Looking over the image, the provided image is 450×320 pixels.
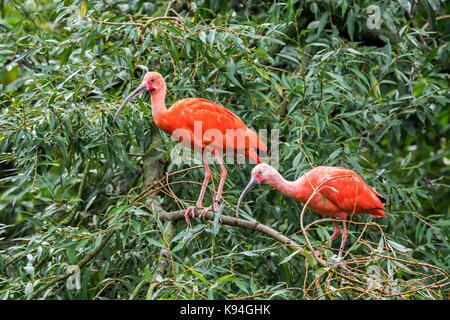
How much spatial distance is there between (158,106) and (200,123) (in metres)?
0.34

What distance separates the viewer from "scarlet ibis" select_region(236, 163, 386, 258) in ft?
14.2

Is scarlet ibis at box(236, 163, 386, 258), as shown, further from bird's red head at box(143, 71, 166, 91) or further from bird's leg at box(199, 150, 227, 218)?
bird's red head at box(143, 71, 166, 91)

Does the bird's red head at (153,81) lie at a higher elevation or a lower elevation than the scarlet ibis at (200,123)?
higher

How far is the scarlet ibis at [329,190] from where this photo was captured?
432 centimetres

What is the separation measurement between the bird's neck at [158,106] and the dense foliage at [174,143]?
0.25ft

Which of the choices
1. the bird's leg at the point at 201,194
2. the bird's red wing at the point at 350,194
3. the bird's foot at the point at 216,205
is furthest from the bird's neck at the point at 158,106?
the bird's red wing at the point at 350,194

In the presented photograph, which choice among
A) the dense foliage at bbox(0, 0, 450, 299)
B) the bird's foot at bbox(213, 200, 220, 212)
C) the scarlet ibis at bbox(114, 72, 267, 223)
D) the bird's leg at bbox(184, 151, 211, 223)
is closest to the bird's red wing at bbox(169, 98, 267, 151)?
the scarlet ibis at bbox(114, 72, 267, 223)

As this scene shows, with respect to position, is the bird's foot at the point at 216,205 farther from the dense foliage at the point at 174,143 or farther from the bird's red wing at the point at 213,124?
the bird's red wing at the point at 213,124

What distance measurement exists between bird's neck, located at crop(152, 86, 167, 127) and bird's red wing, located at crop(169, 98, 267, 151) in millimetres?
73

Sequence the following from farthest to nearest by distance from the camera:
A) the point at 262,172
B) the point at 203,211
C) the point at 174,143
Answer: the point at 174,143, the point at 262,172, the point at 203,211

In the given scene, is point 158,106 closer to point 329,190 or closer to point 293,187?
point 293,187

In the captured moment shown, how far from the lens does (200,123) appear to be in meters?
4.32

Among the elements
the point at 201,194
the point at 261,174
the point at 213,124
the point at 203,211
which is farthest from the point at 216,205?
the point at 213,124

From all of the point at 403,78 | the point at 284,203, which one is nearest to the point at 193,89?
the point at 284,203
